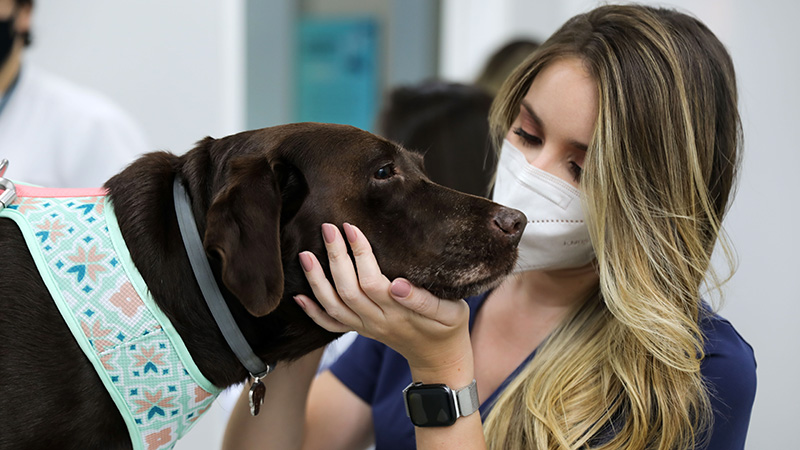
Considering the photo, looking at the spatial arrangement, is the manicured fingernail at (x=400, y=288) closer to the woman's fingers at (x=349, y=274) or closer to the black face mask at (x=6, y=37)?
the woman's fingers at (x=349, y=274)

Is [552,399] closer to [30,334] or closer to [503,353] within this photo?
[503,353]

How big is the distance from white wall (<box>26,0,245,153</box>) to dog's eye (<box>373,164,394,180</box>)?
223 centimetres

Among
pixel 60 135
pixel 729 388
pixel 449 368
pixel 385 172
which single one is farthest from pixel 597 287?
pixel 60 135

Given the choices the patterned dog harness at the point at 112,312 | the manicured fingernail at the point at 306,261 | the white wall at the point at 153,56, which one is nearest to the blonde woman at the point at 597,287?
the manicured fingernail at the point at 306,261

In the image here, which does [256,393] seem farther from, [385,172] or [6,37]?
[6,37]

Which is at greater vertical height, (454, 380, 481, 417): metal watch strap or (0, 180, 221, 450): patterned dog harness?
(0, 180, 221, 450): patterned dog harness

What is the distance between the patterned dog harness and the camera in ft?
3.88

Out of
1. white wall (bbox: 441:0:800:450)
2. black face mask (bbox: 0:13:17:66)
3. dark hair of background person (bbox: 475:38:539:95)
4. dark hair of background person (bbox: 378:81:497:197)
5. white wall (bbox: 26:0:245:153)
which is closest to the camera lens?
white wall (bbox: 441:0:800:450)

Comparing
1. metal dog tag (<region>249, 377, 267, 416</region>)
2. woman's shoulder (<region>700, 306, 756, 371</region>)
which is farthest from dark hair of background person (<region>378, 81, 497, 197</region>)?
metal dog tag (<region>249, 377, 267, 416</region>)

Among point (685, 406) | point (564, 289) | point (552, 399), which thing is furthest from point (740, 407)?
point (564, 289)

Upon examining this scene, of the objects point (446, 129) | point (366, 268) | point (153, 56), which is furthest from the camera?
point (153, 56)

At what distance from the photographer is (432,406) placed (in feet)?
4.58

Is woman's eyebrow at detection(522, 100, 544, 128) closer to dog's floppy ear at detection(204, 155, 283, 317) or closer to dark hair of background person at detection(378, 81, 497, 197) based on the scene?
dog's floppy ear at detection(204, 155, 283, 317)

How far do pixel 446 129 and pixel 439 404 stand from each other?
152 cm
